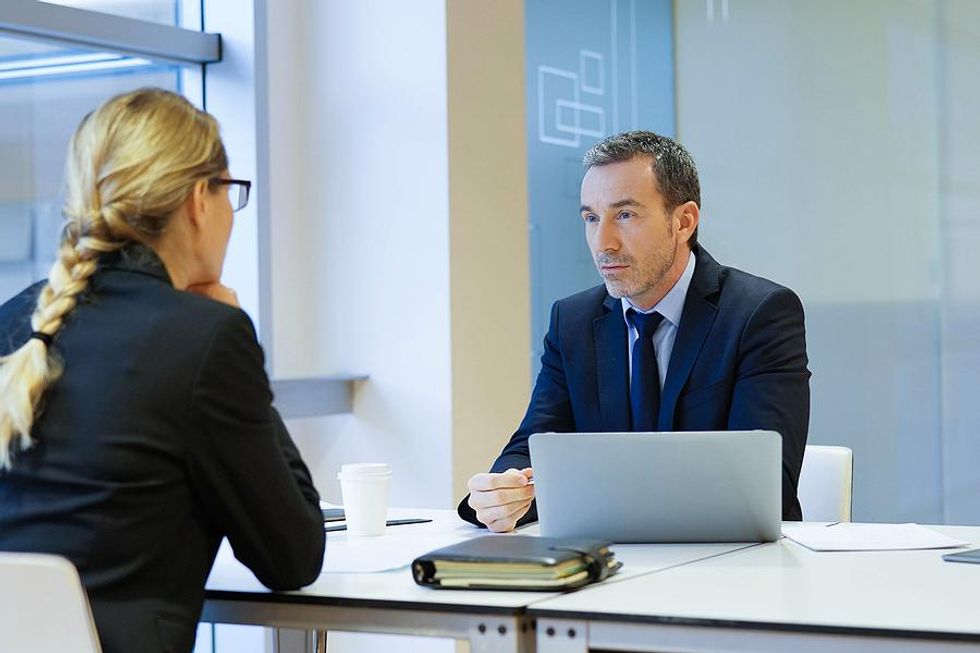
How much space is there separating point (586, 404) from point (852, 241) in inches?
77.0

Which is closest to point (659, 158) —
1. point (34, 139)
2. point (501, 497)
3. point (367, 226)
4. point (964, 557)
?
point (501, 497)

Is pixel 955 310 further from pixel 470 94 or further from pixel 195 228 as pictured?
pixel 195 228

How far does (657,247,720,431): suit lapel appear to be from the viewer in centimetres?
263

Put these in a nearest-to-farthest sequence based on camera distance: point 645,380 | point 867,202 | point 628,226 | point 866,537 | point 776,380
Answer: point 866,537, point 776,380, point 645,380, point 628,226, point 867,202

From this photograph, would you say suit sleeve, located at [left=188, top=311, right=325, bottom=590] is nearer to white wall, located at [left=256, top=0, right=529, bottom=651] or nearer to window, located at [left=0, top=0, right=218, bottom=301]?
window, located at [left=0, top=0, right=218, bottom=301]

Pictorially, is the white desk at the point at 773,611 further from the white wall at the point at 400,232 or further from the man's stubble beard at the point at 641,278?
the white wall at the point at 400,232

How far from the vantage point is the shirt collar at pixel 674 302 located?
2.73 meters

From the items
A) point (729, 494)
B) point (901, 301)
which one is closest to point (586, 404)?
point (729, 494)

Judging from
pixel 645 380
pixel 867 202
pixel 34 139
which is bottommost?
pixel 645 380

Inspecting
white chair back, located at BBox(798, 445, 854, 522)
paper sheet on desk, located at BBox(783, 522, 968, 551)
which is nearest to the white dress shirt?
white chair back, located at BBox(798, 445, 854, 522)

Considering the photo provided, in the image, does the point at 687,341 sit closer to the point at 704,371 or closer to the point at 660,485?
the point at 704,371

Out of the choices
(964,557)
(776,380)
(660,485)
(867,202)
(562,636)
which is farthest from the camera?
(867,202)

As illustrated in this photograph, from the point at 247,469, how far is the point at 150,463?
0.12 meters

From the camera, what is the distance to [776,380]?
2561mm
